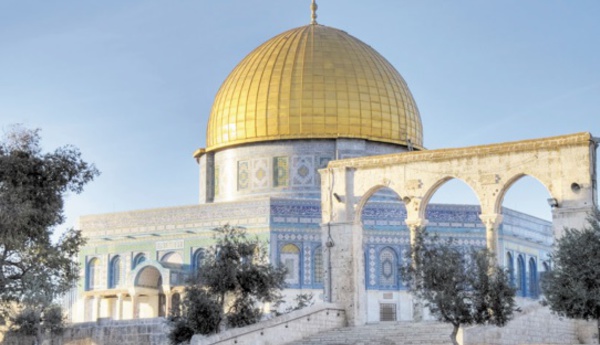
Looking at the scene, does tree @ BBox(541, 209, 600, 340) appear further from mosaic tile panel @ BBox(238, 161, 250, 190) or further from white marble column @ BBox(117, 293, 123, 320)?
white marble column @ BBox(117, 293, 123, 320)

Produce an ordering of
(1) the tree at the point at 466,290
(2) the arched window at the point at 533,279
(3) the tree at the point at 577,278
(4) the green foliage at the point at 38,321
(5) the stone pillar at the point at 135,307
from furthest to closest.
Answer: (2) the arched window at the point at 533,279
(5) the stone pillar at the point at 135,307
(4) the green foliage at the point at 38,321
(1) the tree at the point at 466,290
(3) the tree at the point at 577,278

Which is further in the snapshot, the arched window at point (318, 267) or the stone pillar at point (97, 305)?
the stone pillar at point (97, 305)

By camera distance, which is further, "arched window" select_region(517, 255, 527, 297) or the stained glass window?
"arched window" select_region(517, 255, 527, 297)

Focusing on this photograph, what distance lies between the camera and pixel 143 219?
35062 millimetres

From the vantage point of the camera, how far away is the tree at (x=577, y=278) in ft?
56.4

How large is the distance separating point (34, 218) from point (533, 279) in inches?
770

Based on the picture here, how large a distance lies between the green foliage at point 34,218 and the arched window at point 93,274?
13547 millimetres

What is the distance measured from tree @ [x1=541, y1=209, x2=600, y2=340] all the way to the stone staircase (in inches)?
98.6

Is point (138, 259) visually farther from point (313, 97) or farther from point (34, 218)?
point (34, 218)

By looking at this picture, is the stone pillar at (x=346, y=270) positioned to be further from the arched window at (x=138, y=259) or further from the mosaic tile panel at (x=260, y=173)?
the arched window at (x=138, y=259)

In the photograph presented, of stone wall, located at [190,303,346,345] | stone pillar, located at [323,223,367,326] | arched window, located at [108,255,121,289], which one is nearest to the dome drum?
arched window, located at [108,255,121,289]

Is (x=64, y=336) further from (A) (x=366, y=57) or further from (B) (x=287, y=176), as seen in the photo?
(A) (x=366, y=57)

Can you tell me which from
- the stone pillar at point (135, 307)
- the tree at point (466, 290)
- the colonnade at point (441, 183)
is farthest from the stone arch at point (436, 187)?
the stone pillar at point (135, 307)

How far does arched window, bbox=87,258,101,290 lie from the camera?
3528 cm
